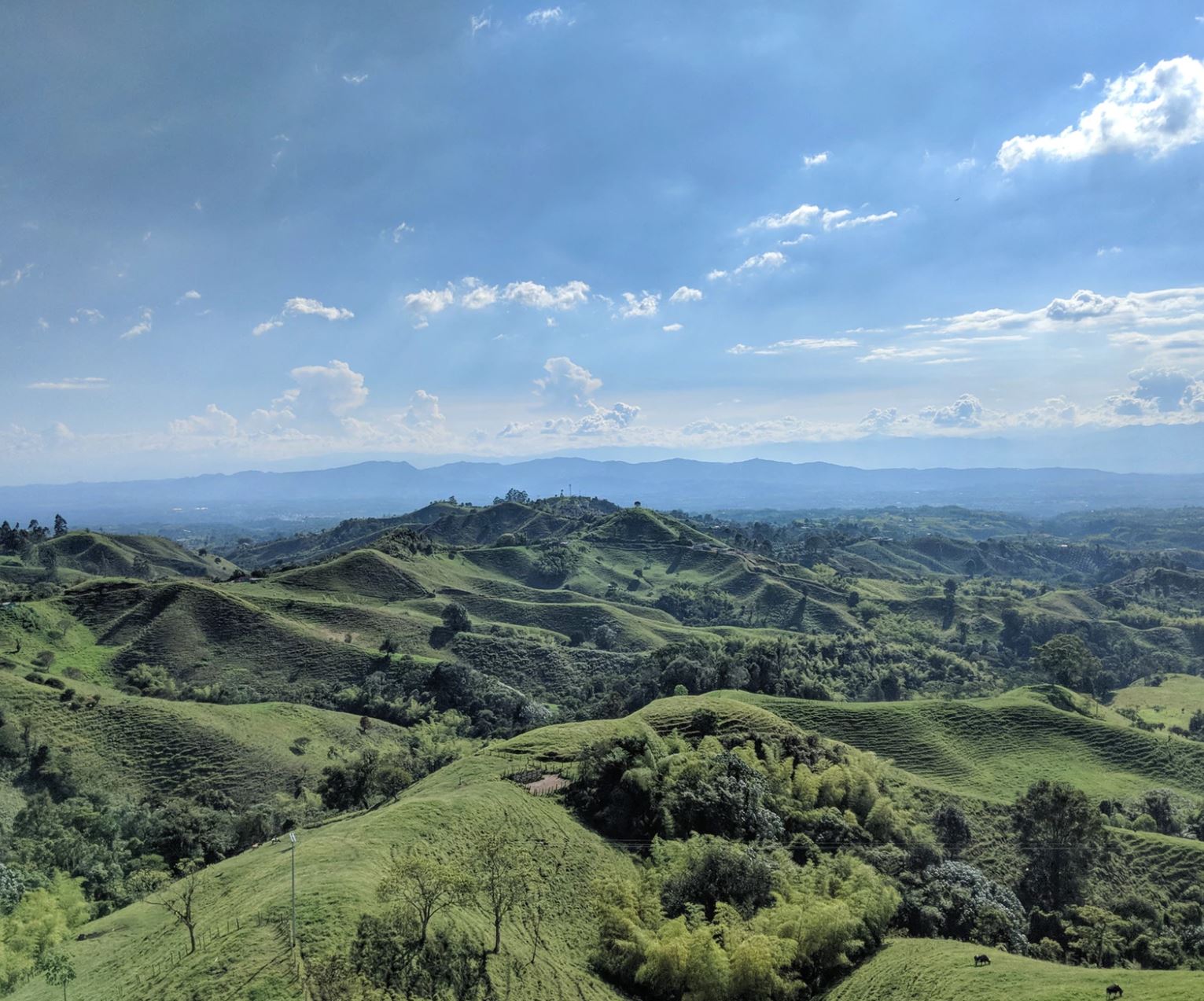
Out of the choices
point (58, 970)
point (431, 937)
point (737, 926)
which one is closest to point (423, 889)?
point (431, 937)

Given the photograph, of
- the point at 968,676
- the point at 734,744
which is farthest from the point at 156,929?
the point at 968,676

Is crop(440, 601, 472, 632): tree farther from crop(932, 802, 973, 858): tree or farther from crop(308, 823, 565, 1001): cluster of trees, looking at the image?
crop(308, 823, 565, 1001): cluster of trees

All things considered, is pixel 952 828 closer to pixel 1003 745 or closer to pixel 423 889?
pixel 1003 745

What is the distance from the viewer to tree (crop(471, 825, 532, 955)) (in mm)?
30891

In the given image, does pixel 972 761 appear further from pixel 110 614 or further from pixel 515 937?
pixel 110 614

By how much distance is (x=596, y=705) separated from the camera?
93.8 m

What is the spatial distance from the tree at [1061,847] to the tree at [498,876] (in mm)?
37924

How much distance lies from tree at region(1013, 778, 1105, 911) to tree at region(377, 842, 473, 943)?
4334 centimetres

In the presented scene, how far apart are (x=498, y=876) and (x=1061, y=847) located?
141ft

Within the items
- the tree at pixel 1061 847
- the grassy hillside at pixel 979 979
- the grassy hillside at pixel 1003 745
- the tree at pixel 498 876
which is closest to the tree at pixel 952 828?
the tree at pixel 1061 847

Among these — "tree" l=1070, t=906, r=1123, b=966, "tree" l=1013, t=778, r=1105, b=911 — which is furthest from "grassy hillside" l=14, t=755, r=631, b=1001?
"tree" l=1013, t=778, r=1105, b=911

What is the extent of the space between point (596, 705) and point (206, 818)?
49803 mm

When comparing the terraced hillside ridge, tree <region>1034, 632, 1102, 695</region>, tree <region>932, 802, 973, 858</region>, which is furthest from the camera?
tree <region>1034, 632, 1102, 695</region>

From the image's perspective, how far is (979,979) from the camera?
27938 millimetres
